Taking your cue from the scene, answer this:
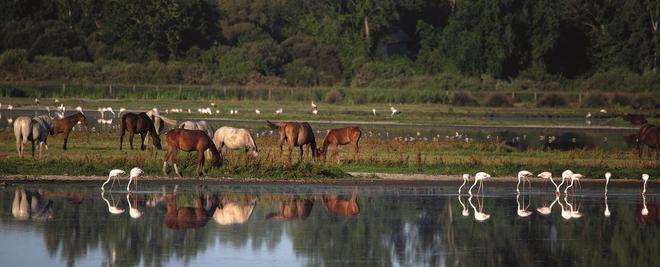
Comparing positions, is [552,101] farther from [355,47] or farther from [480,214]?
[480,214]

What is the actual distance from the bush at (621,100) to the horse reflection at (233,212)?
59.3 meters

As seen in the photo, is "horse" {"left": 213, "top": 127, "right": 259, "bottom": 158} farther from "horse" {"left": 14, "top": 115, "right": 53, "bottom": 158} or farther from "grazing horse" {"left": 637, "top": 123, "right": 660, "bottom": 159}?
"grazing horse" {"left": 637, "top": 123, "right": 660, "bottom": 159}

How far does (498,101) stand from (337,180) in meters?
51.4

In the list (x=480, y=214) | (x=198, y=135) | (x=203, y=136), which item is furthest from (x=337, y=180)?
(x=480, y=214)

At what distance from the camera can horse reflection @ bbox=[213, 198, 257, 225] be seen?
927 inches

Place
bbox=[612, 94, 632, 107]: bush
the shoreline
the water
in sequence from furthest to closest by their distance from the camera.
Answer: bbox=[612, 94, 632, 107]: bush, the shoreline, the water

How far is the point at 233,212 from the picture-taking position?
24.8 meters

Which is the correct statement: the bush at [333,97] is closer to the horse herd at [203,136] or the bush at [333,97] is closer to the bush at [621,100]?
the bush at [621,100]

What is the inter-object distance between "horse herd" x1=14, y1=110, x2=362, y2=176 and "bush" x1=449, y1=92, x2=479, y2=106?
4190 centimetres

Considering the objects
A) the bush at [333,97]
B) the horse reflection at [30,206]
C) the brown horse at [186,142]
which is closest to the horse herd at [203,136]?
the brown horse at [186,142]

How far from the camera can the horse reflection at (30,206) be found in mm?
23422

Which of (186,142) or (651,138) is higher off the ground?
(186,142)

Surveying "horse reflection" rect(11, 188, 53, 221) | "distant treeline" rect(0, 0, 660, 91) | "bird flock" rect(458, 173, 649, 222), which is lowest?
"bird flock" rect(458, 173, 649, 222)

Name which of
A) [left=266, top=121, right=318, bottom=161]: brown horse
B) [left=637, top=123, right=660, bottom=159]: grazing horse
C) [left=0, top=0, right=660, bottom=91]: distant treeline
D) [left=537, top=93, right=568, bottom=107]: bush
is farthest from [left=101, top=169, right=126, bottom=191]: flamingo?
[left=0, top=0, right=660, bottom=91]: distant treeline
